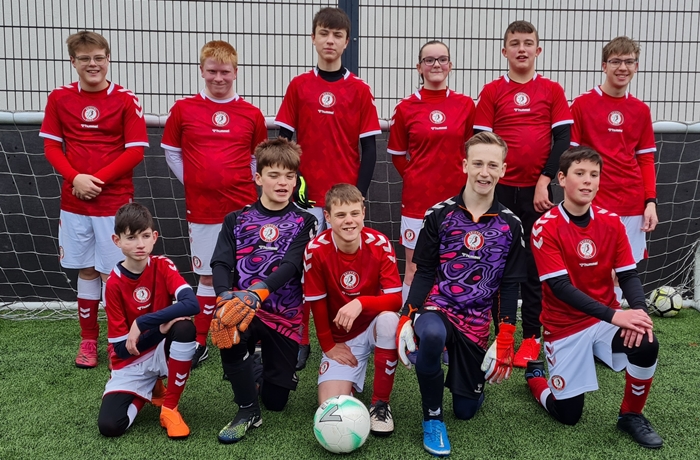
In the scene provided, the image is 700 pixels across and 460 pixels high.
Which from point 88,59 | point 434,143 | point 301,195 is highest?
point 88,59

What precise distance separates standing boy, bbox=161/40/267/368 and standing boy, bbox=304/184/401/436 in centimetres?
83

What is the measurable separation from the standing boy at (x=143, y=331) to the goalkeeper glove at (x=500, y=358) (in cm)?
119

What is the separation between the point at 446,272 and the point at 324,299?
0.53m

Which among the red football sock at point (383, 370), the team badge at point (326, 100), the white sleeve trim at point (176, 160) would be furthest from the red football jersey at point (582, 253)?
the white sleeve trim at point (176, 160)

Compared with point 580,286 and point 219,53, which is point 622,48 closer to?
point 580,286

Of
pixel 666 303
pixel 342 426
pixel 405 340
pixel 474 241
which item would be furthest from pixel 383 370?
pixel 666 303

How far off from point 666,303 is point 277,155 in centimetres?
282

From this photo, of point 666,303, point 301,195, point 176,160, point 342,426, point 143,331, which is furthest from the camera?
point 666,303

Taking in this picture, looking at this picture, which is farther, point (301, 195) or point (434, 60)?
point (434, 60)

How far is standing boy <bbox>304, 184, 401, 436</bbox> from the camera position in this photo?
262cm

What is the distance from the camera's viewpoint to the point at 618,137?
11.2ft

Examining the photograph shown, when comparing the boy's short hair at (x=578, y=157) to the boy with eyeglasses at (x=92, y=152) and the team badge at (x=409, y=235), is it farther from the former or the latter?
the boy with eyeglasses at (x=92, y=152)

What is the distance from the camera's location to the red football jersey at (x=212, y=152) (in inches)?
132

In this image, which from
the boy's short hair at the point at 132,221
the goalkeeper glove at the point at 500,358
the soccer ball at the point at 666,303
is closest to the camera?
the goalkeeper glove at the point at 500,358
